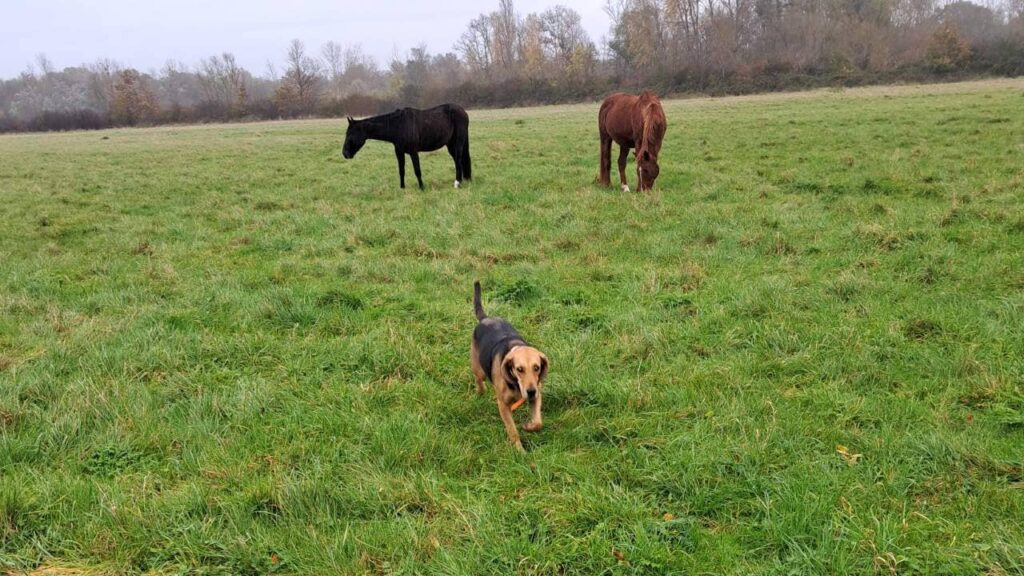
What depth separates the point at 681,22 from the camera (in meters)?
63.8

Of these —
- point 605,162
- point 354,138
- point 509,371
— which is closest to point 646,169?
point 605,162

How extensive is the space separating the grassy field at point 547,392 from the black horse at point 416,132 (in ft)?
13.2

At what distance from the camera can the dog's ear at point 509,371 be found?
12.2ft

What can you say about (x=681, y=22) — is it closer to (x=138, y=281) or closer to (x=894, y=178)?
(x=894, y=178)

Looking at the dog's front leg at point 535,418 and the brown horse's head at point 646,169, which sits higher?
the brown horse's head at point 646,169

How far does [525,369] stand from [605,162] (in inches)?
382

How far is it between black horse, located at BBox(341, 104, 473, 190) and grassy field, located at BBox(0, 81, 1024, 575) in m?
4.02

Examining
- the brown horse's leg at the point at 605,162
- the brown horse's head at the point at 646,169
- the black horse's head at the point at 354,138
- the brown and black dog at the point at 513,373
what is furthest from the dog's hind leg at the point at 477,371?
the black horse's head at the point at 354,138

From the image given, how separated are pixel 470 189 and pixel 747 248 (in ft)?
22.0

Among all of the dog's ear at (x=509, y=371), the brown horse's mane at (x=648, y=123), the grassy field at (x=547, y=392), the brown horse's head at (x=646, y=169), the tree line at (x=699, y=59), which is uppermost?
the tree line at (x=699, y=59)

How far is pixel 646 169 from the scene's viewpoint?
1129 centimetres

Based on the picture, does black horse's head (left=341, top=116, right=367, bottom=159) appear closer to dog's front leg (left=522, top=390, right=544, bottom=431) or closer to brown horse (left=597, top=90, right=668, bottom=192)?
brown horse (left=597, top=90, right=668, bottom=192)

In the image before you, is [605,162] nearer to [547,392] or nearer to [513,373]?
[547,392]

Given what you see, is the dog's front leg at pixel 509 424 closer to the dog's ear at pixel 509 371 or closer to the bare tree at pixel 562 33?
the dog's ear at pixel 509 371
